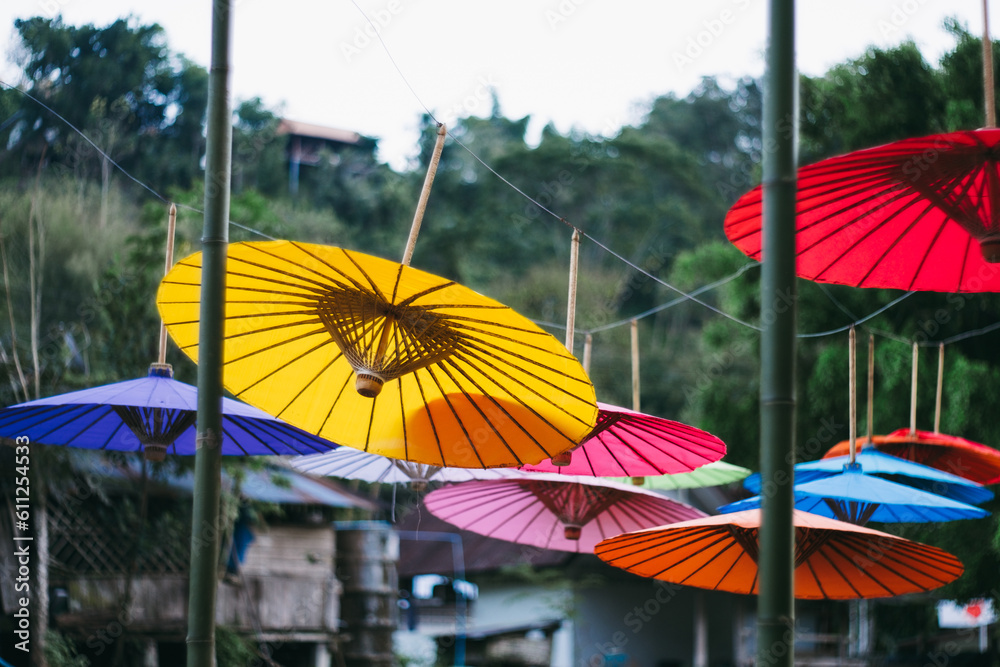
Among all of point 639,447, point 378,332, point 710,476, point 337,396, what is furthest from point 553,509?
point 378,332

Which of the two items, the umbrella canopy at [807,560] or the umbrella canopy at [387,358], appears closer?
the umbrella canopy at [387,358]

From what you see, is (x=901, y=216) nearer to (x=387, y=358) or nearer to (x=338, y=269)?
(x=387, y=358)

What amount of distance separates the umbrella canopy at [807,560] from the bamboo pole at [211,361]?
2.39 metres

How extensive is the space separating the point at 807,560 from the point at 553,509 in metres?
Answer: 1.59

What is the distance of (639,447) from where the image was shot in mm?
4586

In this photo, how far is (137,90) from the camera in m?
19.3

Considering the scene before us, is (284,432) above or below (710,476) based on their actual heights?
above

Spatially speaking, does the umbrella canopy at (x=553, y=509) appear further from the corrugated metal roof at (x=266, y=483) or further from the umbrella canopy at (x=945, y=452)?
the corrugated metal roof at (x=266, y=483)

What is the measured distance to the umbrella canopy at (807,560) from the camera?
15.1ft

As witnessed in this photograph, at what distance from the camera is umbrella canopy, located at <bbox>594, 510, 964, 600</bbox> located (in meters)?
4.61

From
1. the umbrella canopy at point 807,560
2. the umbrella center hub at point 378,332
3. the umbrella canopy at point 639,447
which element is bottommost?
the umbrella canopy at point 807,560

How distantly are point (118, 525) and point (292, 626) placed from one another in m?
3.08

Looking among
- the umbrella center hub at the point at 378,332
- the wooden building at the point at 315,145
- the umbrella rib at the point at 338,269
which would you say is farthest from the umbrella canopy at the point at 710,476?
the wooden building at the point at 315,145

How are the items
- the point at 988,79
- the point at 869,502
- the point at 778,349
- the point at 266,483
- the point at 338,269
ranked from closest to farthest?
the point at 778,349, the point at 988,79, the point at 338,269, the point at 869,502, the point at 266,483
